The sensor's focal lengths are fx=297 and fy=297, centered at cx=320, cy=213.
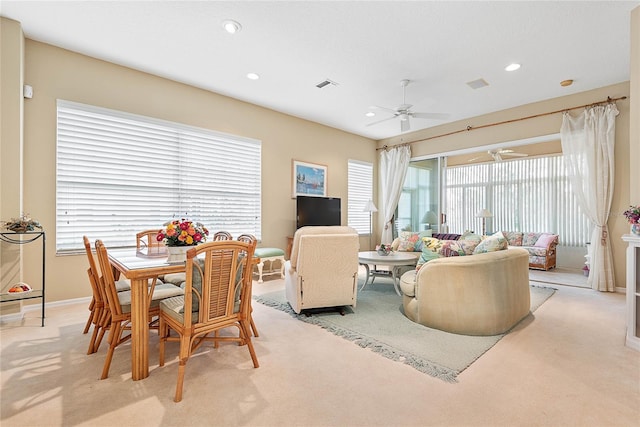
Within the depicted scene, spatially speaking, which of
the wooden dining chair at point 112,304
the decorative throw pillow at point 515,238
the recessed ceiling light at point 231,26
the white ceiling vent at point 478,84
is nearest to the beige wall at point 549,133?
the white ceiling vent at point 478,84

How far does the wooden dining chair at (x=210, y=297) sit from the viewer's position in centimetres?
184

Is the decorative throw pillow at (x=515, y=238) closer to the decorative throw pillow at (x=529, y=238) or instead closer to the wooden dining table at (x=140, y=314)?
the decorative throw pillow at (x=529, y=238)

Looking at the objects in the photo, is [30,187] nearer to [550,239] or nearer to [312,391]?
[312,391]

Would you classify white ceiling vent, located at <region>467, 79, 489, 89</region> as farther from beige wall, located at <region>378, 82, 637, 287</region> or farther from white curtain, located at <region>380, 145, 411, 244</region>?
white curtain, located at <region>380, 145, 411, 244</region>

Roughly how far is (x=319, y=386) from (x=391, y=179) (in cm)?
581

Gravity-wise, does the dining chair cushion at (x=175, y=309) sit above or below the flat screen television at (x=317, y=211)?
below

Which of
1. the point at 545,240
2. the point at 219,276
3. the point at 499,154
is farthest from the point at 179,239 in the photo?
the point at 545,240

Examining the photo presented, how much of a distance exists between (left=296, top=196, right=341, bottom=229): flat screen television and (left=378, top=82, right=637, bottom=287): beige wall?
2389mm

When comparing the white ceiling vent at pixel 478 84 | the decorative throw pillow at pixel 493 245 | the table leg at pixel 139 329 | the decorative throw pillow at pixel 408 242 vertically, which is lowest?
the table leg at pixel 139 329

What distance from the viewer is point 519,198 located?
25.2 feet

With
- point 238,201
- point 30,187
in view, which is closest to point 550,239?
point 238,201

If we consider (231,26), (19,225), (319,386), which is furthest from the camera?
(231,26)

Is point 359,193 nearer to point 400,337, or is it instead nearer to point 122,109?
point 400,337

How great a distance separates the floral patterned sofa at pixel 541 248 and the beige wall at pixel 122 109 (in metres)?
4.78
